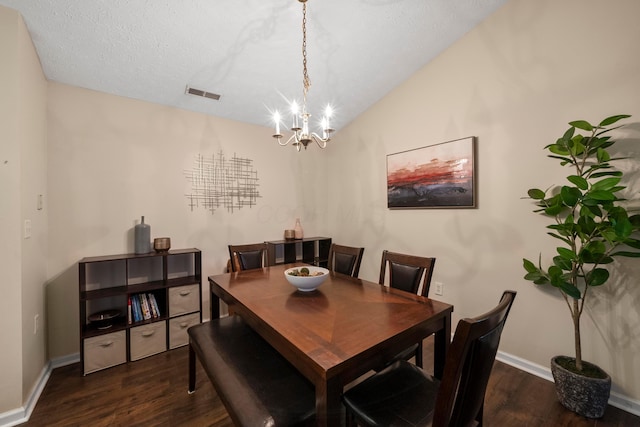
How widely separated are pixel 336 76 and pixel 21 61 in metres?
2.35

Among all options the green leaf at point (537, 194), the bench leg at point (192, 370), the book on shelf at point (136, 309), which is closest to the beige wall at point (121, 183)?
the book on shelf at point (136, 309)

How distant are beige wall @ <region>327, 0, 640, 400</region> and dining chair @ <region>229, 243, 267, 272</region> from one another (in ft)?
5.08

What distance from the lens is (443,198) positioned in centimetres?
268

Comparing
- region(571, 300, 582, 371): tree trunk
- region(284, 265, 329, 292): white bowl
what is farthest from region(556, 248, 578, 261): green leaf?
region(284, 265, 329, 292): white bowl

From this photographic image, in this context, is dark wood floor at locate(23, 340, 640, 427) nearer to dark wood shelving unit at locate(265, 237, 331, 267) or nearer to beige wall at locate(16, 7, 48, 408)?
beige wall at locate(16, 7, 48, 408)

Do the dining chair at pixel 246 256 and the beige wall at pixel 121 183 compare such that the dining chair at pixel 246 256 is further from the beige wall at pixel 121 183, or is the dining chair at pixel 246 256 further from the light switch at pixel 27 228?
the light switch at pixel 27 228

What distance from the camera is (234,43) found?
2.19m

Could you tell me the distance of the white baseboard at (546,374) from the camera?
1726 millimetres

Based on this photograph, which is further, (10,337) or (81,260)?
(81,260)

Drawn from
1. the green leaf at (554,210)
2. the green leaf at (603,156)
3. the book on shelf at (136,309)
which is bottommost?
the book on shelf at (136,309)

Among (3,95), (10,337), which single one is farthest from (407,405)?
(3,95)

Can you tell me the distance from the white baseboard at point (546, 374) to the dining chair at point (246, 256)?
228cm

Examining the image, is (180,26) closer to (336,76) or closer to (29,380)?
(336,76)

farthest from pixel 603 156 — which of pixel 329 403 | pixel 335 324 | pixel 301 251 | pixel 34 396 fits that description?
pixel 34 396
